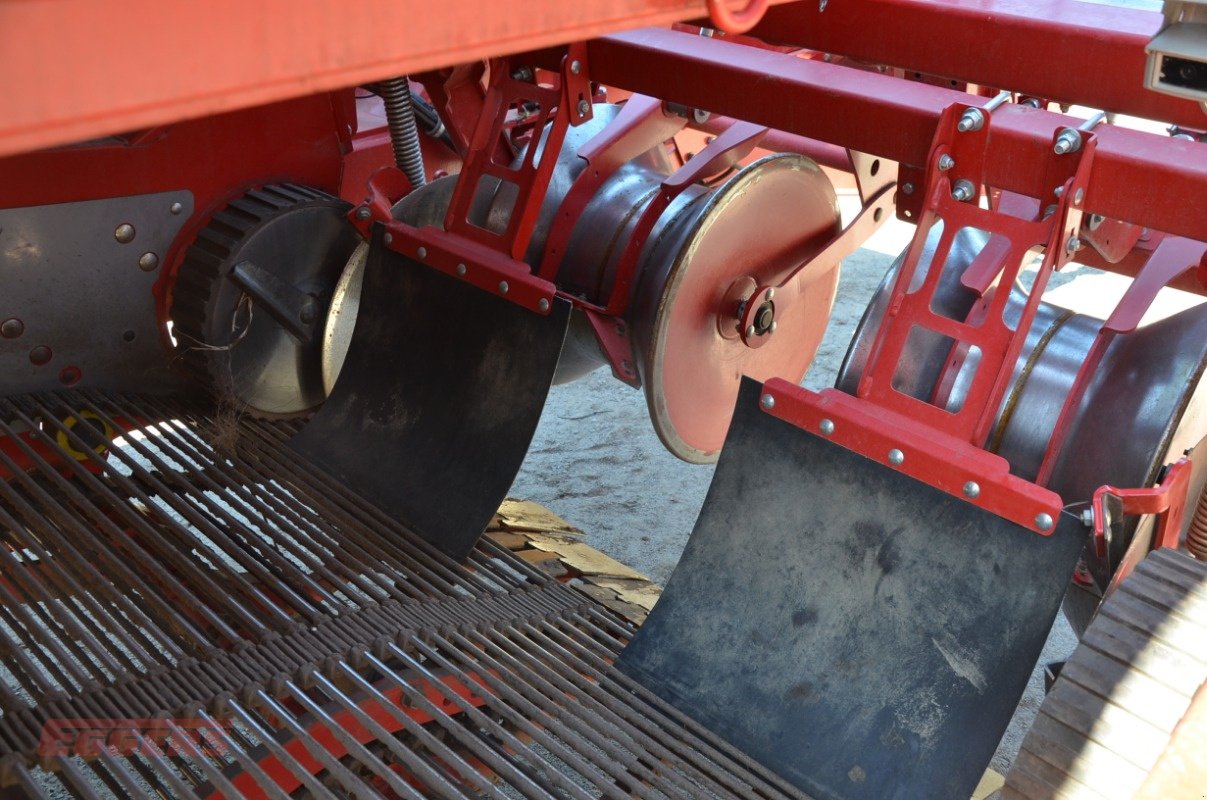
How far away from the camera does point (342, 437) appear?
8.43ft

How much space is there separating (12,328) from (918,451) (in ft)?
5.90

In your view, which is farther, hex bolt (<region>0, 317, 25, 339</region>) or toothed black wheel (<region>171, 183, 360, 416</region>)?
toothed black wheel (<region>171, 183, 360, 416</region>)

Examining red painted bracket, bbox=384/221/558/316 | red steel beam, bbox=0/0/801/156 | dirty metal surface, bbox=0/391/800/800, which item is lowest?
dirty metal surface, bbox=0/391/800/800

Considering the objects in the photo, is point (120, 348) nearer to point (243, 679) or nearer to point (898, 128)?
point (243, 679)

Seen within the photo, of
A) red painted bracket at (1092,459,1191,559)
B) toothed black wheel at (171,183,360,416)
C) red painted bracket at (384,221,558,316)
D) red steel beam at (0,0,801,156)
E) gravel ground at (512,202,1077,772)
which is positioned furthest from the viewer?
gravel ground at (512,202,1077,772)

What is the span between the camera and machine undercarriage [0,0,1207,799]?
67.1 inches

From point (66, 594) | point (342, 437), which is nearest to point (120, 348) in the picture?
point (342, 437)

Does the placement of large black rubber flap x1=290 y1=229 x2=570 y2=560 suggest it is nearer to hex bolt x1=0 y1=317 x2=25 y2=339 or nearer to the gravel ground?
hex bolt x1=0 y1=317 x2=25 y2=339

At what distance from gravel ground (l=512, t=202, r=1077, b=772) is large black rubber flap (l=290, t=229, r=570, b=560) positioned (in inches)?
35.2

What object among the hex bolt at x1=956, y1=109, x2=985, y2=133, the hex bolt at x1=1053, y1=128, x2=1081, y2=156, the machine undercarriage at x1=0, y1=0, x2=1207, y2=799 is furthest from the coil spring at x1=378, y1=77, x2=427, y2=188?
the hex bolt at x1=1053, y1=128, x2=1081, y2=156

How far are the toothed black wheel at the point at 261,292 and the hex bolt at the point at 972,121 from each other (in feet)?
4.64

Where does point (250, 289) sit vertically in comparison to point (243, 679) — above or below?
above

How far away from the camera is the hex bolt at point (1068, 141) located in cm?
171

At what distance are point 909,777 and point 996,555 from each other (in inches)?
14.3
